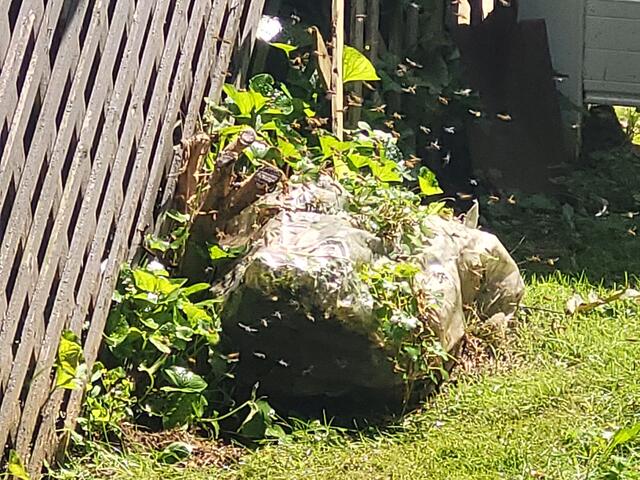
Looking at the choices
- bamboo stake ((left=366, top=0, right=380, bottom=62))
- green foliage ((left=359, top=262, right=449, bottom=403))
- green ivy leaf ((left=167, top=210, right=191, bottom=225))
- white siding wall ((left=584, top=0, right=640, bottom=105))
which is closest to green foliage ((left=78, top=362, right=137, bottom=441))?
green ivy leaf ((left=167, top=210, right=191, bottom=225))

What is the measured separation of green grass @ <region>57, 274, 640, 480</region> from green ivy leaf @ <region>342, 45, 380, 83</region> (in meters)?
1.40

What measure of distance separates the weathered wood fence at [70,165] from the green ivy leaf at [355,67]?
974 mm

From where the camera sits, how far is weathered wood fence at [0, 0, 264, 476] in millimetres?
3629

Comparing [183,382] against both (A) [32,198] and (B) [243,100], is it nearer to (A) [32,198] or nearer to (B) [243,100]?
A: (A) [32,198]

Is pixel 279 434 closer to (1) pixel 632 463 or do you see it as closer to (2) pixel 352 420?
(2) pixel 352 420

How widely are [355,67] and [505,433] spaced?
2036 mm

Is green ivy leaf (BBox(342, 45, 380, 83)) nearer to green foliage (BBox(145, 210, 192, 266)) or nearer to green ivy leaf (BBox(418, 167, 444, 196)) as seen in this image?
green ivy leaf (BBox(418, 167, 444, 196))

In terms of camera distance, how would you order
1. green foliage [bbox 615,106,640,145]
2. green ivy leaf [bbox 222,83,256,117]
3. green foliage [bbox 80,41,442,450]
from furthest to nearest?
green foliage [bbox 615,106,640,145] → green ivy leaf [bbox 222,83,256,117] → green foliage [bbox 80,41,442,450]

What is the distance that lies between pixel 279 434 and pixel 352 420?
30 cm

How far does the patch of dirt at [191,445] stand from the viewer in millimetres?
4082

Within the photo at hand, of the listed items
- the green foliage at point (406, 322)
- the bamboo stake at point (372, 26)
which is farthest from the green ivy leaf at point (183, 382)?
the bamboo stake at point (372, 26)

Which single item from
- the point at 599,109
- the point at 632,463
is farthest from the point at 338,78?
the point at 599,109

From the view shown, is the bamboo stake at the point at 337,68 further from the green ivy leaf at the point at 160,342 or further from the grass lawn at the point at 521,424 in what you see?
the green ivy leaf at the point at 160,342

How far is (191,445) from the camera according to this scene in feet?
13.5
